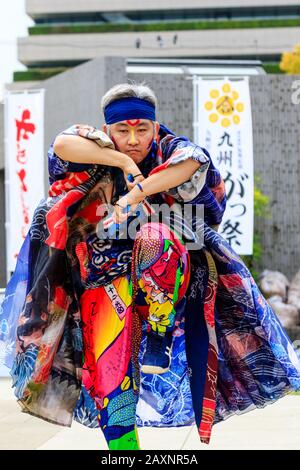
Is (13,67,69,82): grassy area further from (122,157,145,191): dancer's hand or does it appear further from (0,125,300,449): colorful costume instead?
(122,157,145,191): dancer's hand

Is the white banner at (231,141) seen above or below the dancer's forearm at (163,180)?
above

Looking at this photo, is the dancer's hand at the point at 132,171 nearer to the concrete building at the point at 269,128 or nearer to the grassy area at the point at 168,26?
the concrete building at the point at 269,128

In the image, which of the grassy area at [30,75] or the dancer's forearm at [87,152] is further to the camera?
the grassy area at [30,75]

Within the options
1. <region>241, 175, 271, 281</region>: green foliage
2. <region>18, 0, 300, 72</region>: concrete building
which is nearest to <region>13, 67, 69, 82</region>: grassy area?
<region>18, 0, 300, 72</region>: concrete building

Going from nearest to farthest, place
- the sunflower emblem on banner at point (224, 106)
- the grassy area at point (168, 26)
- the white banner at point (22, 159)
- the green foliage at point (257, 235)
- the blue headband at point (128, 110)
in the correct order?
1. the blue headband at point (128, 110)
2. the sunflower emblem on banner at point (224, 106)
3. the white banner at point (22, 159)
4. the green foliage at point (257, 235)
5. the grassy area at point (168, 26)

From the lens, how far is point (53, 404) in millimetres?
3312

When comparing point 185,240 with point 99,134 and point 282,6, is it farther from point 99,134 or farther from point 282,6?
point 282,6

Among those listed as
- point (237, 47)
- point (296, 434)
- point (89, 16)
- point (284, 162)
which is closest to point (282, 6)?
point (237, 47)

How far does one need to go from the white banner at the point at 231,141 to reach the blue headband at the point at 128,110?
9.66 meters

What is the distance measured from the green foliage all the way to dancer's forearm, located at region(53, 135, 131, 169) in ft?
36.5

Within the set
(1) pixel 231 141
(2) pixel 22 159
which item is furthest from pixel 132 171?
(2) pixel 22 159

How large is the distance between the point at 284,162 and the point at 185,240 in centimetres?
1217

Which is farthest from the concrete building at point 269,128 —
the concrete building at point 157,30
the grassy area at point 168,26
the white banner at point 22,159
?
the grassy area at point 168,26

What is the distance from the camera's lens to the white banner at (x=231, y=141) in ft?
42.0
